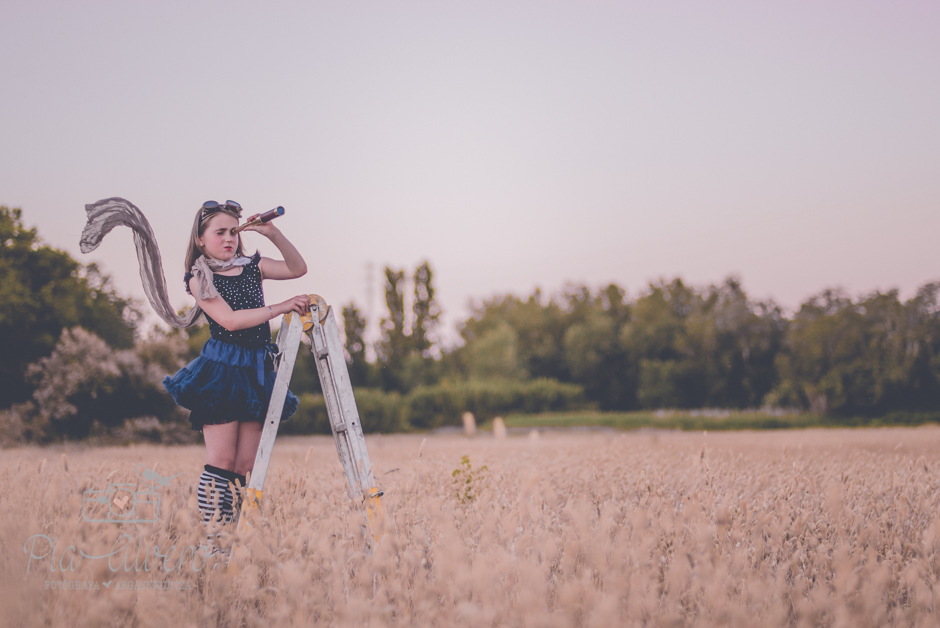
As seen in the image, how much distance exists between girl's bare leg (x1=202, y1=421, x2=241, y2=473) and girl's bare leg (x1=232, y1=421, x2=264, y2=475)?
8 cm

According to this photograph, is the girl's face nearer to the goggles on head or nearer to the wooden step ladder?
the goggles on head

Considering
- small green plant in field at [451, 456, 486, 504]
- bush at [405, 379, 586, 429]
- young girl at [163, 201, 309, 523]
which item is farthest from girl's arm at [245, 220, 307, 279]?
bush at [405, 379, 586, 429]

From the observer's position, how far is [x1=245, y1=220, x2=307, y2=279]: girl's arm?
3693 millimetres

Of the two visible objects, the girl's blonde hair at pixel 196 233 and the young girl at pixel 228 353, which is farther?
the girl's blonde hair at pixel 196 233

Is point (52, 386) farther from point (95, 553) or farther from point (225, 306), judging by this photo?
point (95, 553)

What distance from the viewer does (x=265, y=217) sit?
3.39 m

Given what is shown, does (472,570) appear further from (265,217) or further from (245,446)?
(265,217)

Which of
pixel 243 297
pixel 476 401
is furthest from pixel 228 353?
pixel 476 401

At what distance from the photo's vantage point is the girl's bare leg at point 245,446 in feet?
12.3

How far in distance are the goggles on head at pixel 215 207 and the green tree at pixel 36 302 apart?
11251mm

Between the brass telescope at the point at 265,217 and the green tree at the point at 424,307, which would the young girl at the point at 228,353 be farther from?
the green tree at the point at 424,307

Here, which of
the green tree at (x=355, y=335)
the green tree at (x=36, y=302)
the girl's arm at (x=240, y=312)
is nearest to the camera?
the girl's arm at (x=240, y=312)

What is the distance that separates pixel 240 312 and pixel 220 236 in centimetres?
57

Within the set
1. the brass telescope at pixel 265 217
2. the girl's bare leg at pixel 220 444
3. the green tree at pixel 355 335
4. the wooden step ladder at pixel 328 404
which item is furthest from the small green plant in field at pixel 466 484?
the green tree at pixel 355 335
